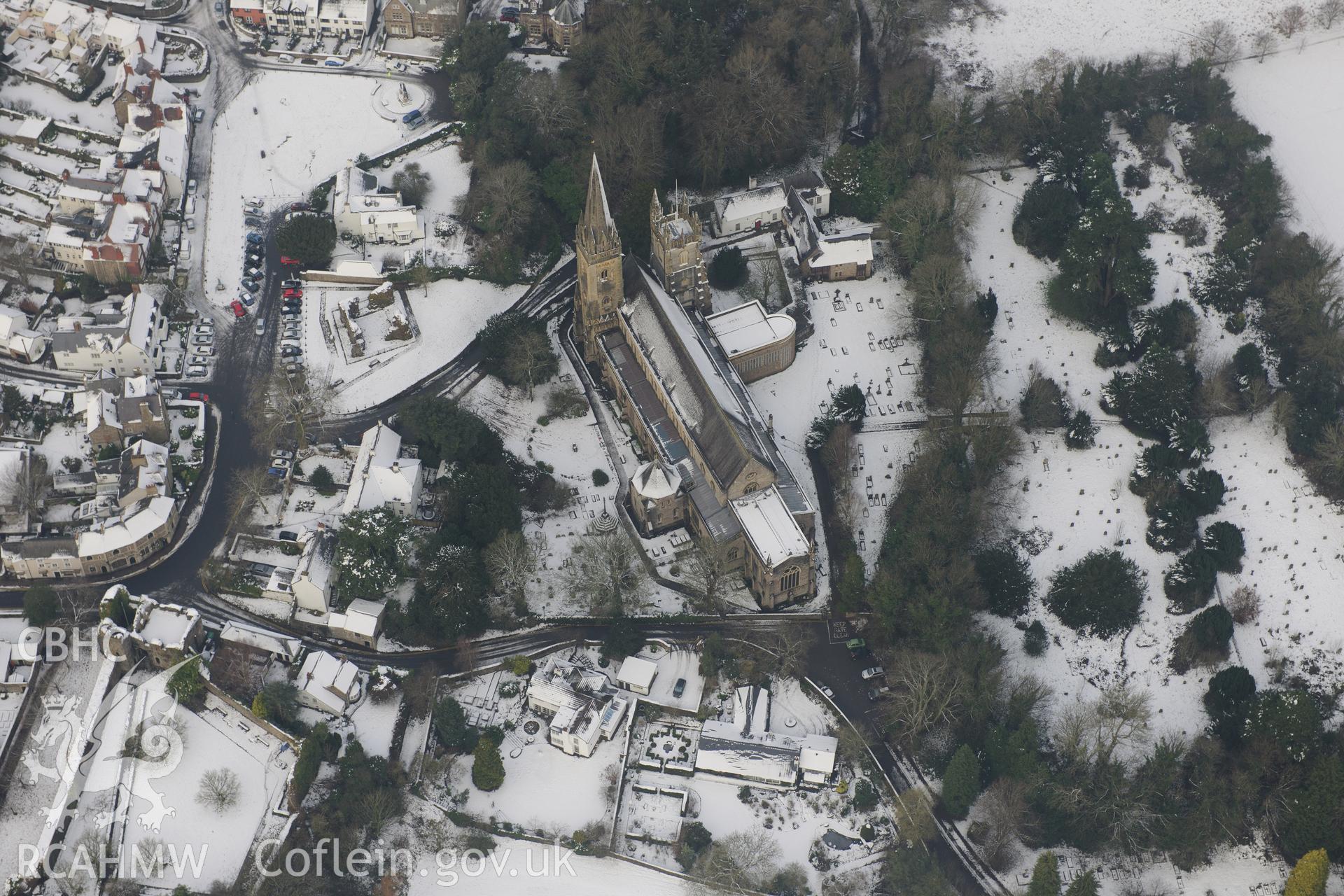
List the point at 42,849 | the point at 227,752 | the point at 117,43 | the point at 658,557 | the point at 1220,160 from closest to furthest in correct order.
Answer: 1. the point at 42,849
2. the point at 227,752
3. the point at 658,557
4. the point at 1220,160
5. the point at 117,43

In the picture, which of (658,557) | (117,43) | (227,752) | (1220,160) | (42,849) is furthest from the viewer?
(117,43)

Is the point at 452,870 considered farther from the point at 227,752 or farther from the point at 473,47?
the point at 473,47

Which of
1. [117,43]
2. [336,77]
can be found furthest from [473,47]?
[117,43]

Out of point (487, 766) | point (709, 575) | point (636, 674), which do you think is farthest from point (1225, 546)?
point (487, 766)

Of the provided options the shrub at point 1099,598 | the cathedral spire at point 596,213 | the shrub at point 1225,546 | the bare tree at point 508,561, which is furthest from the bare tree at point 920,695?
the cathedral spire at point 596,213

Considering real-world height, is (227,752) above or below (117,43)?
below

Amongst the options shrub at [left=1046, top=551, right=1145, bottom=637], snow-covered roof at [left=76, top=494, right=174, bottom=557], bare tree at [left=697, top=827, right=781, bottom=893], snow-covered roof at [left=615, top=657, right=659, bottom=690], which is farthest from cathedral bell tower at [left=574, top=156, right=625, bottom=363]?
bare tree at [left=697, top=827, right=781, bottom=893]

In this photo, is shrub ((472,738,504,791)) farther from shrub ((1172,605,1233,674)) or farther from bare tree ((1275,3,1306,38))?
bare tree ((1275,3,1306,38))

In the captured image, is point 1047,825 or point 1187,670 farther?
point 1187,670
